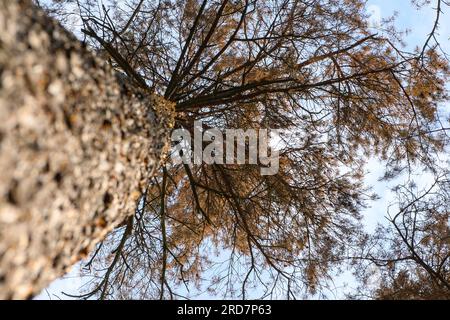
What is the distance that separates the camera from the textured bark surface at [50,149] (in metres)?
1.00

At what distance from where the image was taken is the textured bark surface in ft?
3.27

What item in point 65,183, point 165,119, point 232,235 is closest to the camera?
point 65,183

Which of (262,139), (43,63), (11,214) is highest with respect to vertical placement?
(262,139)

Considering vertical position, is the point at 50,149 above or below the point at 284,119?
below

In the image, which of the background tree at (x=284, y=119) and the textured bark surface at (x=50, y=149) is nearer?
the textured bark surface at (x=50, y=149)

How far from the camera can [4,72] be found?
97 cm

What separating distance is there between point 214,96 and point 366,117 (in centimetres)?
214

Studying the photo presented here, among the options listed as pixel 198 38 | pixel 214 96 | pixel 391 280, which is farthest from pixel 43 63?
pixel 198 38

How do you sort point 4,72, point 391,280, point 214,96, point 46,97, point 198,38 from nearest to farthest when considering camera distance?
point 4,72
point 46,97
point 391,280
point 214,96
point 198,38

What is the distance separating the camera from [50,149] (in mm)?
1119

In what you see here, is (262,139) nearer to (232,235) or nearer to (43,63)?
(232,235)

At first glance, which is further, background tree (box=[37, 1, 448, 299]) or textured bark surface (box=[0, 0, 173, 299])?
background tree (box=[37, 1, 448, 299])

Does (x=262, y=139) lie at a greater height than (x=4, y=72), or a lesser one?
greater

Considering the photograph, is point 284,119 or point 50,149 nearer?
point 50,149
